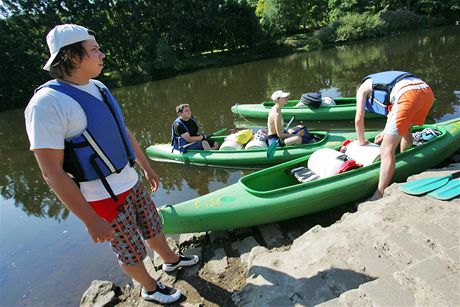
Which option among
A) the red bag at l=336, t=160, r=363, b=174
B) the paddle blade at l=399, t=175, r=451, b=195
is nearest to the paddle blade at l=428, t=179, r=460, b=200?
the paddle blade at l=399, t=175, r=451, b=195

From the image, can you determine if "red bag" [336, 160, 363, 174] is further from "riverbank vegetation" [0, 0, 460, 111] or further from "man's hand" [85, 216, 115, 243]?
"riverbank vegetation" [0, 0, 460, 111]

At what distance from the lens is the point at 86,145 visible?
194 cm

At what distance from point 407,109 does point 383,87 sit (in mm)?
437

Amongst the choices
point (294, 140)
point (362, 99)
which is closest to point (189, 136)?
point (294, 140)

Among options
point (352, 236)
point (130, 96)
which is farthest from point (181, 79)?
point (352, 236)

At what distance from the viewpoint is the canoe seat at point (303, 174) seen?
4.27m

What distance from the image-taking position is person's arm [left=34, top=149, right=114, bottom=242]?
174 centimetres

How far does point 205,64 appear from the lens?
79.4 ft

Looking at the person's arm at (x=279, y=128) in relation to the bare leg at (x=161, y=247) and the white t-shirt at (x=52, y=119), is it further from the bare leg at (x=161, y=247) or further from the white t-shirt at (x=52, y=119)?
the white t-shirt at (x=52, y=119)

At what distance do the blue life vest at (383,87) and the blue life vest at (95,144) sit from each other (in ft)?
10.1

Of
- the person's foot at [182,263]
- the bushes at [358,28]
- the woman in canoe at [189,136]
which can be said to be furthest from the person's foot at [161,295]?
the bushes at [358,28]

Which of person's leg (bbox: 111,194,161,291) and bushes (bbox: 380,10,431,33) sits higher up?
person's leg (bbox: 111,194,161,291)

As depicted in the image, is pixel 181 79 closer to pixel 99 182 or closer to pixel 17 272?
pixel 17 272

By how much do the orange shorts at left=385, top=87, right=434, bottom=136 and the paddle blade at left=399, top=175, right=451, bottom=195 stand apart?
0.57 metres
